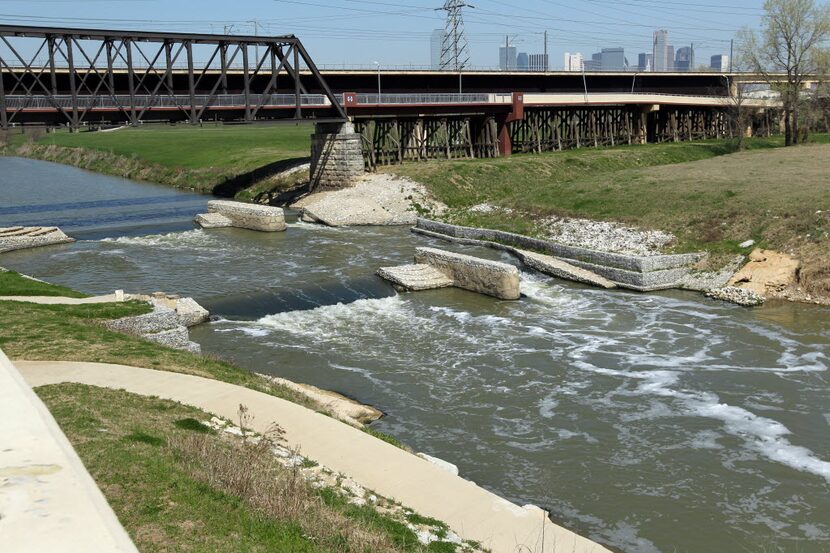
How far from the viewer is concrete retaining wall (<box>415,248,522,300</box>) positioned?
3228 cm

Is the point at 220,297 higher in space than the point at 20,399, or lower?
lower

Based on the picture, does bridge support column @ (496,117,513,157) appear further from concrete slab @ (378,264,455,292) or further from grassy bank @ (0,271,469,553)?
grassy bank @ (0,271,469,553)

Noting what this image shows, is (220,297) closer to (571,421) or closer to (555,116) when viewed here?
(571,421)

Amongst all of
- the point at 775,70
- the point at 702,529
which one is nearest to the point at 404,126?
the point at 775,70

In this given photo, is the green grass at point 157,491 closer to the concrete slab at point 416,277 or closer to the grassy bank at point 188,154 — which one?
the concrete slab at point 416,277

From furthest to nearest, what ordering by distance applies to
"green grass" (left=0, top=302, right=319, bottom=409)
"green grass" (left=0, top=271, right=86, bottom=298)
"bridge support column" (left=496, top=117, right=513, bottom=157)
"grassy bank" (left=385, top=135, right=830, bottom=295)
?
"bridge support column" (left=496, top=117, right=513, bottom=157), "grassy bank" (left=385, top=135, right=830, bottom=295), "green grass" (left=0, top=271, right=86, bottom=298), "green grass" (left=0, top=302, right=319, bottom=409)

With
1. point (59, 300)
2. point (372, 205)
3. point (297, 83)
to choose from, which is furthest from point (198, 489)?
point (297, 83)

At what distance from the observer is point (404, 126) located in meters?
68.2

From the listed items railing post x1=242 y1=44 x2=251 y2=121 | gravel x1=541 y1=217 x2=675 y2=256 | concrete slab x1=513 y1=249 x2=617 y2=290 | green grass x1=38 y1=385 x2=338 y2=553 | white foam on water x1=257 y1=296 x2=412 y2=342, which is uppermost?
railing post x1=242 y1=44 x2=251 y2=121

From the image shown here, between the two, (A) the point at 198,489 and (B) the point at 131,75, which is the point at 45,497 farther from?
(B) the point at 131,75

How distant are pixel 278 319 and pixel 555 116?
181 ft

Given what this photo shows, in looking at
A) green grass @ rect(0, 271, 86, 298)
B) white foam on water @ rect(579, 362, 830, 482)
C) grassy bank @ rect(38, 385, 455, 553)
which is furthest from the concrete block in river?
grassy bank @ rect(38, 385, 455, 553)

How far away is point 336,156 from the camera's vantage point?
2389 inches

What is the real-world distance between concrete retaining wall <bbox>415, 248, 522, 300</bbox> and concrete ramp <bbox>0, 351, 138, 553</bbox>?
24804 millimetres
